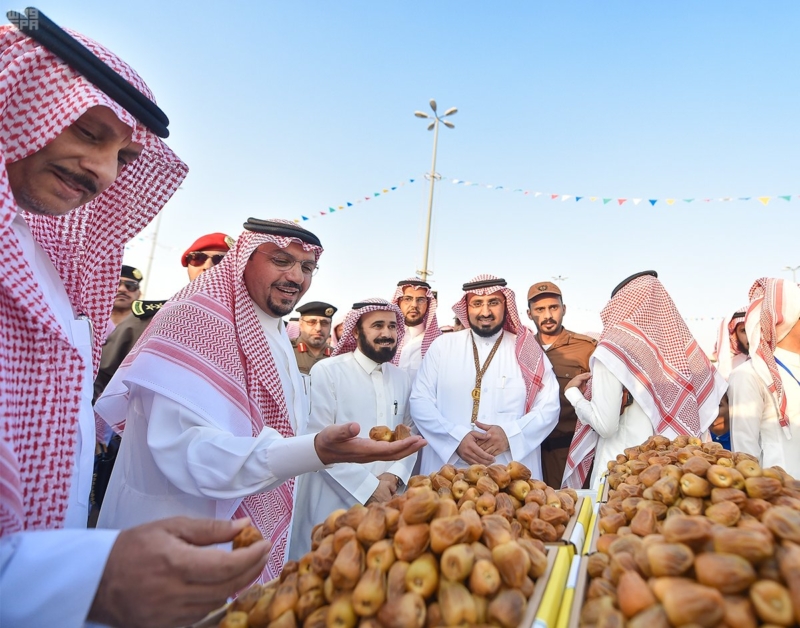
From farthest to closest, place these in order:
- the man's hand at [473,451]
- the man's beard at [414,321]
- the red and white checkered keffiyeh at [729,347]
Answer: the man's beard at [414,321] → the red and white checkered keffiyeh at [729,347] → the man's hand at [473,451]

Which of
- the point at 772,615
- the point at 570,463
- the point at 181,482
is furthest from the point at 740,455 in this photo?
the point at 570,463

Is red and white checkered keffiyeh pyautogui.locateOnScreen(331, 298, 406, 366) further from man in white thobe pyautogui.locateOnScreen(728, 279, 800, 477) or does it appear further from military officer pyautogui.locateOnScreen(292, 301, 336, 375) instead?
man in white thobe pyautogui.locateOnScreen(728, 279, 800, 477)

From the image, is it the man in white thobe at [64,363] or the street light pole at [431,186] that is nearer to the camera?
the man in white thobe at [64,363]

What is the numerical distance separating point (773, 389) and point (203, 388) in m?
4.24

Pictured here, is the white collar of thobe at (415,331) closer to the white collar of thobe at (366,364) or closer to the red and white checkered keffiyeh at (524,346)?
the red and white checkered keffiyeh at (524,346)

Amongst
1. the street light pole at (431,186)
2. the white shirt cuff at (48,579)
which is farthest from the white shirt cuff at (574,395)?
the street light pole at (431,186)

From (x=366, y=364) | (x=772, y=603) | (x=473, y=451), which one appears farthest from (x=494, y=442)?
(x=772, y=603)

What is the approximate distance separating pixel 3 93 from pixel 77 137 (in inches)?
7.6

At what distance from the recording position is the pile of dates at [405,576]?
104 cm

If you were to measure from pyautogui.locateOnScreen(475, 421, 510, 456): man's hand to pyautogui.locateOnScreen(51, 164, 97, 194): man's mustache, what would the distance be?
314 centimetres

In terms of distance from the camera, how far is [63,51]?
1424mm

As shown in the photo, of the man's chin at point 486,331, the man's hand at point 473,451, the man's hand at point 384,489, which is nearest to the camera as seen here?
the man's hand at point 384,489

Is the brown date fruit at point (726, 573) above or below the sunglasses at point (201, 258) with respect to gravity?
below

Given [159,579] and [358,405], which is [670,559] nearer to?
[159,579]
